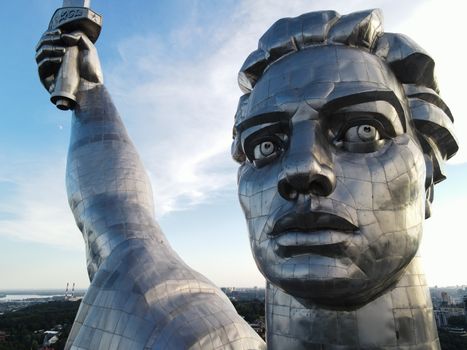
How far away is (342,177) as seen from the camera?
2.88 m

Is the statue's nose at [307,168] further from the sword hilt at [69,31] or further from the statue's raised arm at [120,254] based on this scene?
the sword hilt at [69,31]

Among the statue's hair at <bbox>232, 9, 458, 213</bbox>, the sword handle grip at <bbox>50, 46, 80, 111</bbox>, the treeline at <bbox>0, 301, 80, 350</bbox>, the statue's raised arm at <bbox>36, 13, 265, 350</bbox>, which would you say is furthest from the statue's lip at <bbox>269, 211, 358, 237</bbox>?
the treeline at <bbox>0, 301, 80, 350</bbox>

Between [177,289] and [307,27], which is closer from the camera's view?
[307,27]

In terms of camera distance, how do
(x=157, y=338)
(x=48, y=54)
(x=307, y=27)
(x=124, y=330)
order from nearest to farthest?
(x=307, y=27) < (x=157, y=338) < (x=124, y=330) < (x=48, y=54)

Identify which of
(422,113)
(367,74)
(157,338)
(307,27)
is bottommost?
(157,338)

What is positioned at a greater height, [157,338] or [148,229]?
[148,229]

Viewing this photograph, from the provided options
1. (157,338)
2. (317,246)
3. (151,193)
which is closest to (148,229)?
(151,193)

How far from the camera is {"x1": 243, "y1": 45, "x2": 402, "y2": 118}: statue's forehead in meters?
3.09

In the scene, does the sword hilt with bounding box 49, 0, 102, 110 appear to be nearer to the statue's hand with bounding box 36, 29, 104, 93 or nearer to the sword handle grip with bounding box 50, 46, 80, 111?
the sword handle grip with bounding box 50, 46, 80, 111

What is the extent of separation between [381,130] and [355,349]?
5.88 feet

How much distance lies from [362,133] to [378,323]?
1552 mm

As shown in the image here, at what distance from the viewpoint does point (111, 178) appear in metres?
8.06

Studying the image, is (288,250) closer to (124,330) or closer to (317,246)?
(317,246)

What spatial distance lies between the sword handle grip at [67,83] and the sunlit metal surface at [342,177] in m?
6.70
